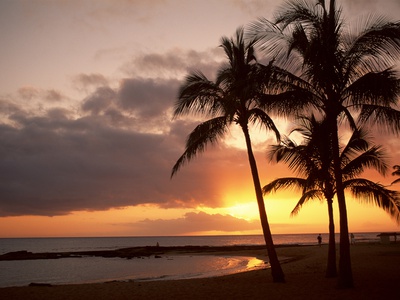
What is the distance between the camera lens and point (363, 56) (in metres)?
13.0

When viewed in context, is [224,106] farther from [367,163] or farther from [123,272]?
[123,272]

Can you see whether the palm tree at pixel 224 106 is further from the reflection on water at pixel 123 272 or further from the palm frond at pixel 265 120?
the reflection on water at pixel 123 272

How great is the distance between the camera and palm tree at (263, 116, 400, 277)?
15773mm

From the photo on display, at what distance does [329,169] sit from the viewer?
16891mm

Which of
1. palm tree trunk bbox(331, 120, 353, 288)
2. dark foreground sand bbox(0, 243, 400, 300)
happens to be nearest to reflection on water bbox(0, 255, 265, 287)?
dark foreground sand bbox(0, 243, 400, 300)

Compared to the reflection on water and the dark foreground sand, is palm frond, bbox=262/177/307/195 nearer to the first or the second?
the dark foreground sand

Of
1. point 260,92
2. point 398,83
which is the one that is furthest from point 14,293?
point 398,83

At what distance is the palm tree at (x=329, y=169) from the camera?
1577cm

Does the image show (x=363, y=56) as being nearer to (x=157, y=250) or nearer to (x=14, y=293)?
(x=14, y=293)

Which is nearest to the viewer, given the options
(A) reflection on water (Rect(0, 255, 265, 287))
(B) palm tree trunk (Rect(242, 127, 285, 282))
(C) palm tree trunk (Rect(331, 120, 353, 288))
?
(C) palm tree trunk (Rect(331, 120, 353, 288))

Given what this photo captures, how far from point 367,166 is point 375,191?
1.12 meters

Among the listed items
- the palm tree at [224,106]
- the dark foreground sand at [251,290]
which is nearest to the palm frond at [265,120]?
the palm tree at [224,106]

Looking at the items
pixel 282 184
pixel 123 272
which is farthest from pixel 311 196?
pixel 123 272

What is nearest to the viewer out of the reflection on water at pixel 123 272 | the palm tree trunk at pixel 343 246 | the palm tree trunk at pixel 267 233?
the palm tree trunk at pixel 343 246
